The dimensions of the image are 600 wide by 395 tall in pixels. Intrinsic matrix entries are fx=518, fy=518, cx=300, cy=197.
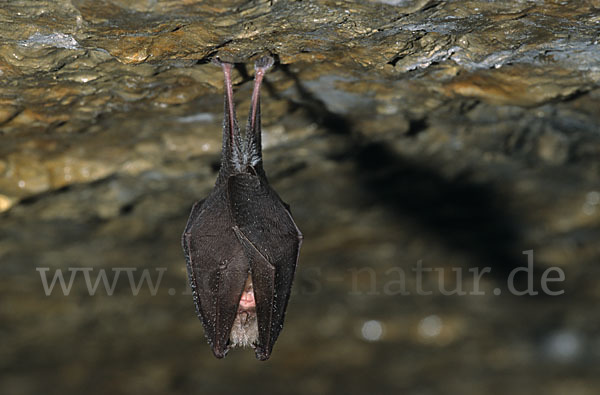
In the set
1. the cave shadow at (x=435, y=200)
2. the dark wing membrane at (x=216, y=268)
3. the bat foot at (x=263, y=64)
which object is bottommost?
the cave shadow at (x=435, y=200)

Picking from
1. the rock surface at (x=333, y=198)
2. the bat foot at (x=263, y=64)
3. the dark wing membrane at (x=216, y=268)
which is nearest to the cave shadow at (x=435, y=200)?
the rock surface at (x=333, y=198)

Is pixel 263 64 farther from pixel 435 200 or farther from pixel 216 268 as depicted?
pixel 435 200

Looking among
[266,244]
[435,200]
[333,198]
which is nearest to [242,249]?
[266,244]

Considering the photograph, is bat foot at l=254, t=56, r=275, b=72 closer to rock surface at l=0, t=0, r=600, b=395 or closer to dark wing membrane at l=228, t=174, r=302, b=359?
rock surface at l=0, t=0, r=600, b=395

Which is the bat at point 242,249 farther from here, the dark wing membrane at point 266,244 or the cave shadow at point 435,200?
the cave shadow at point 435,200

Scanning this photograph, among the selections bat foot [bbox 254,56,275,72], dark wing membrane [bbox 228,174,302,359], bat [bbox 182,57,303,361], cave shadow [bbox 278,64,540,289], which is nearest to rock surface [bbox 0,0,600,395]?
cave shadow [bbox 278,64,540,289]

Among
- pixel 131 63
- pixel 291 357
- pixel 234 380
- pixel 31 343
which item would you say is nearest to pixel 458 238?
pixel 291 357
